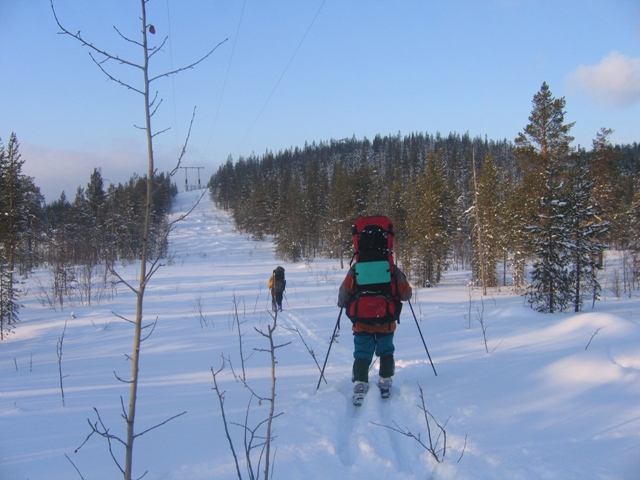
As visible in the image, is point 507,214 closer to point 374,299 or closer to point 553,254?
point 553,254

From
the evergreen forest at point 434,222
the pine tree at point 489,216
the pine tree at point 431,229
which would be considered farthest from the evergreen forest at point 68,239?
the pine tree at point 489,216

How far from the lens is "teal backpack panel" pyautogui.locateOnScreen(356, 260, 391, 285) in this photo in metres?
4.18

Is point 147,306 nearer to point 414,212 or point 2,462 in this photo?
point 2,462

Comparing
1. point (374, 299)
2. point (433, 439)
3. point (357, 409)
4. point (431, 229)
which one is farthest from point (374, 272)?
point (431, 229)

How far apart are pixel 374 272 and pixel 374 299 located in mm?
313

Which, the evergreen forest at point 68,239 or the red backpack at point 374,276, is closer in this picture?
the evergreen forest at point 68,239

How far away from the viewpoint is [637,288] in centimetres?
2372

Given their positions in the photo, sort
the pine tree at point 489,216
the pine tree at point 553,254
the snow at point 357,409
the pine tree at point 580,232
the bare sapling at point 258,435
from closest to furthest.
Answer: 1. the bare sapling at point 258,435
2. the snow at point 357,409
3. the pine tree at point 580,232
4. the pine tree at point 553,254
5. the pine tree at point 489,216

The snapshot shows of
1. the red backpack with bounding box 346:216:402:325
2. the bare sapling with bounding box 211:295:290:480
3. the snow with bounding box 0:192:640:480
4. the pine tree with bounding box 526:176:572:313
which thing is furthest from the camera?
the pine tree with bounding box 526:176:572:313

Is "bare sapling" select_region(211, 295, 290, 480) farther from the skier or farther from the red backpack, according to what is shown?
the red backpack

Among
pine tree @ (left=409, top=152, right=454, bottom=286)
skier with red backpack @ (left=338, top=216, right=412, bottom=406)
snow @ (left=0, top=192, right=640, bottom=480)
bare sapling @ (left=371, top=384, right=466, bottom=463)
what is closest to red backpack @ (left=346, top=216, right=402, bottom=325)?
skier with red backpack @ (left=338, top=216, right=412, bottom=406)

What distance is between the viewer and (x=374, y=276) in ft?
13.7

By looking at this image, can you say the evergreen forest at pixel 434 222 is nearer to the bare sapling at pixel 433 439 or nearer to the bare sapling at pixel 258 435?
the bare sapling at pixel 258 435

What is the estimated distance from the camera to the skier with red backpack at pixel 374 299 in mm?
4086
